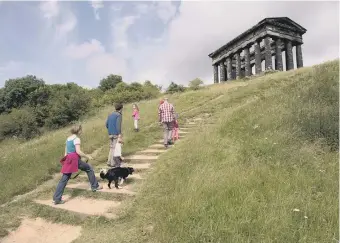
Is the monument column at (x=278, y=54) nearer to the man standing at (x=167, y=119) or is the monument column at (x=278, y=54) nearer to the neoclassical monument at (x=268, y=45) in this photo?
the neoclassical monument at (x=268, y=45)

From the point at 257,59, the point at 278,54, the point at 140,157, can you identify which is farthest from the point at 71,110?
the point at 278,54

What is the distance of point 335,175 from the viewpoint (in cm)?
644

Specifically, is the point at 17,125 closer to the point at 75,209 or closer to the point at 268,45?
the point at 268,45

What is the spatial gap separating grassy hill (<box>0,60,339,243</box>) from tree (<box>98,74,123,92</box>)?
57364mm

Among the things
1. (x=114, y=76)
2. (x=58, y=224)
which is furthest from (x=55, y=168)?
(x=114, y=76)

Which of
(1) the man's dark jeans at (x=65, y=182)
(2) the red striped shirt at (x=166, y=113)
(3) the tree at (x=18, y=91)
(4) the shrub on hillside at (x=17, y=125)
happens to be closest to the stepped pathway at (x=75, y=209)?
(1) the man's dark jeans at (x=65, y=182)

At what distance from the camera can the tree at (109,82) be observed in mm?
67838

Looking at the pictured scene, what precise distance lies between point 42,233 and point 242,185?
373 cm

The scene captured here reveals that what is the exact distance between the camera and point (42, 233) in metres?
6.34

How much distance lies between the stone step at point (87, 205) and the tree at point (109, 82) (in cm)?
6126

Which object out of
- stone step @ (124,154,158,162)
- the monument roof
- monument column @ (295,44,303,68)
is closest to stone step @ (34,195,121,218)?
stone step @ (124,154,158,162)

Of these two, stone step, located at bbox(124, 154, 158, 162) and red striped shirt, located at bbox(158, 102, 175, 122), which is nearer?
stone step, located at bbox(124, 154, 158, 162)

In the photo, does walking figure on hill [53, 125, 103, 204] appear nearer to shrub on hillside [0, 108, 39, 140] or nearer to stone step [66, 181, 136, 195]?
stone step [66, 181, 136, 195]

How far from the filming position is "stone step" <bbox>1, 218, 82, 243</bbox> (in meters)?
6.01
